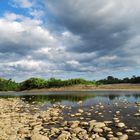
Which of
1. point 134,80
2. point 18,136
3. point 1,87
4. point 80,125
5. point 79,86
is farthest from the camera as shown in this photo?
point 1,87

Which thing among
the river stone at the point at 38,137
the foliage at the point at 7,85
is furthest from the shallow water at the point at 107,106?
the foliage at the point at 7,85

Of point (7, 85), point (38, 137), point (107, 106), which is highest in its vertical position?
point (7, 85)

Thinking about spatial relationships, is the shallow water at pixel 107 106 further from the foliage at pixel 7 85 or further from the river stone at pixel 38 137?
the foliage at pixel 7 85

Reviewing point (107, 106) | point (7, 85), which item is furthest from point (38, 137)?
point (7, 85)

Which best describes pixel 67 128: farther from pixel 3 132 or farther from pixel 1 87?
pixel 1 87

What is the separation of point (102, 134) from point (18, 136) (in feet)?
19.5

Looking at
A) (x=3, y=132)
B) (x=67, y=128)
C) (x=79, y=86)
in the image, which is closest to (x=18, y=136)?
(x=3, y=132)

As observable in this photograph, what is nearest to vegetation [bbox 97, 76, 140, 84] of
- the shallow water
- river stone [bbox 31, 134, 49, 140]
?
the shallow water

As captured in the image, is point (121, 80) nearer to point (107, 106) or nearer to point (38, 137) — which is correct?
point (107, 106)

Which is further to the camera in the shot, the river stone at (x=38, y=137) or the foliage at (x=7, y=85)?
the foliage at (x=7, y=85)

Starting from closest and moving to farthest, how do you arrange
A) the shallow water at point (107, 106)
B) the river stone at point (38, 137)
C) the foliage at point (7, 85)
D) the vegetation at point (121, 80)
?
1. the river stone at point (38, 137)
2. the shallow water at point (107, 106)
3. the vegetation at point (121, 80)
4. the foliage at point (7, 85)

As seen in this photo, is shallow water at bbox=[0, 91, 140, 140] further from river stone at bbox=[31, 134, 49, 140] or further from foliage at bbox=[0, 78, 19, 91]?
foliage at bbox=[0, 78, 19, 91]

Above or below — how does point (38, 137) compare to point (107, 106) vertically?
below

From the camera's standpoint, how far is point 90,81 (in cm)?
15575
